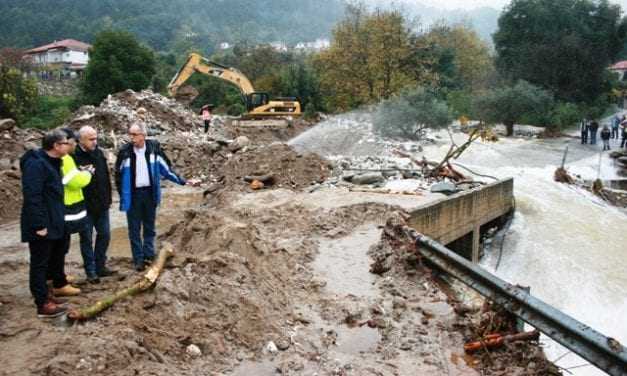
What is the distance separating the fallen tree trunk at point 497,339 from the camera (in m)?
4.71

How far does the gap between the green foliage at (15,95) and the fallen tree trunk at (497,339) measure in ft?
107

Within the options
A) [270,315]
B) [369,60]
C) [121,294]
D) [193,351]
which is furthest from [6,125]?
[369,60]

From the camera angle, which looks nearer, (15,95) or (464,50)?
(15,95)

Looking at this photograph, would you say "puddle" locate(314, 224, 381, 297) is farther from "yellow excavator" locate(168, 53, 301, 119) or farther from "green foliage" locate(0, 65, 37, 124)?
"green foliage" locate(0, 65, 37, 124)

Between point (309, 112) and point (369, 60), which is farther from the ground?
point (369, 60)

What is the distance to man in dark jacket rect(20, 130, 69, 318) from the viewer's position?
14.8ft

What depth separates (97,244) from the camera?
18.6 ft

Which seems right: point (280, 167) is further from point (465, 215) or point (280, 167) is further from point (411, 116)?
point (411, 116)

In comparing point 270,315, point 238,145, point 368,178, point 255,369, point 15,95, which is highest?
point 15,95

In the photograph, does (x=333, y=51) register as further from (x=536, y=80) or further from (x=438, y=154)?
(x=536, y=80)

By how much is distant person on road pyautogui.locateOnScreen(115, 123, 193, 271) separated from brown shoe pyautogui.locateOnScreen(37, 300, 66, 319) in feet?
4.32

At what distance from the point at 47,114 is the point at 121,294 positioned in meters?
39.0

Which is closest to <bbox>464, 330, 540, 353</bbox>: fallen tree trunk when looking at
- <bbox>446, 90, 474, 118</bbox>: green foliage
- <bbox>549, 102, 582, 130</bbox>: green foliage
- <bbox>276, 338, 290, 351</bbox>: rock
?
<bbox>276, 338, 290, 351</bbox>: rock

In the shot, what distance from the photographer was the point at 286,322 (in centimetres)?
521
